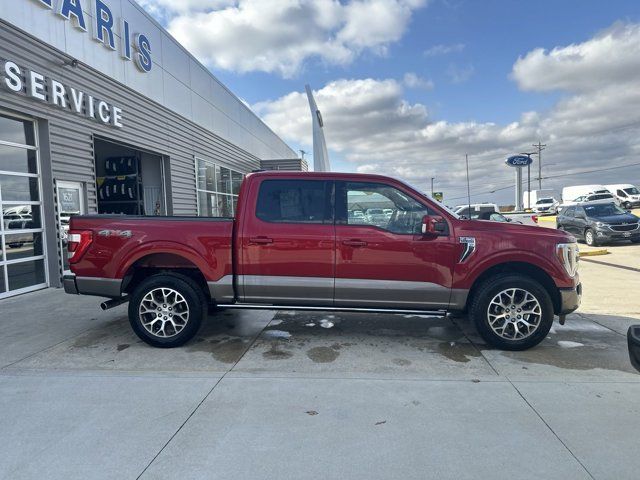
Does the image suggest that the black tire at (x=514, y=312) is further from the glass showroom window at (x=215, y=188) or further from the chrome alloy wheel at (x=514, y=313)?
the glass showroom window at (x=215, y=188)

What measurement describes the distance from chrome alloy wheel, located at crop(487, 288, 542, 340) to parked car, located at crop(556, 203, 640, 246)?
1406cm

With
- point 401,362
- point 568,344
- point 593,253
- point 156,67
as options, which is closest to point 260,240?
point 401,362

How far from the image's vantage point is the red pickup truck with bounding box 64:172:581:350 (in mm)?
4727

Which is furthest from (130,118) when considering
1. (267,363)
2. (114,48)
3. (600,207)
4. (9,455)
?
(600,207)

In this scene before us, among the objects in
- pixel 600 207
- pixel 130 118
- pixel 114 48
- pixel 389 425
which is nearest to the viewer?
pixel 389 425

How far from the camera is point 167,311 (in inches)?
195

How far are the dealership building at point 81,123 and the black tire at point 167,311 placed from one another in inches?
190

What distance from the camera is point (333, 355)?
15.6ft

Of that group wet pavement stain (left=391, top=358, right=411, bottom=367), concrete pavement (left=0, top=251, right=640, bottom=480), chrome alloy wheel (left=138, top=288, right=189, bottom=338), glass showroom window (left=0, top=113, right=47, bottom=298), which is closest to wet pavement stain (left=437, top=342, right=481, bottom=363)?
concrete pavement (left=0, top=251, right=640, bottom=480)

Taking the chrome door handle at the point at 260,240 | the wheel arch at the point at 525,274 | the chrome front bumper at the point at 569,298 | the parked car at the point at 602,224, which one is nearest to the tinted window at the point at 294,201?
the chrome door handle at the point at 260,240

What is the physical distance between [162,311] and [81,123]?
665cm

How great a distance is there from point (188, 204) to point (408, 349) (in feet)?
40.0

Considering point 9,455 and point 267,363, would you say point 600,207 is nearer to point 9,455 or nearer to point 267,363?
point 267,363

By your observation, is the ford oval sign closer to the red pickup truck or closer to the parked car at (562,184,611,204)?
the parked car at (562,184,611,204)
